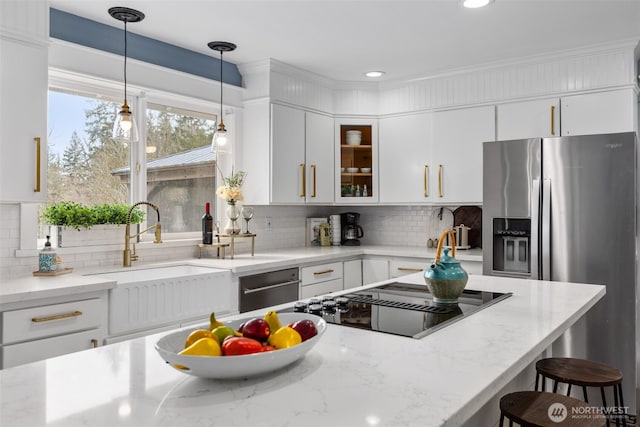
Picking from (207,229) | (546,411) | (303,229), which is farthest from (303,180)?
(546,411)

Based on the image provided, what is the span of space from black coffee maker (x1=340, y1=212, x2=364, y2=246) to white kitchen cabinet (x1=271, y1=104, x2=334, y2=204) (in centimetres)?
48

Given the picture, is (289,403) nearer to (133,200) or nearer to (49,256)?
(49,256)

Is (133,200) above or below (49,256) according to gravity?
above

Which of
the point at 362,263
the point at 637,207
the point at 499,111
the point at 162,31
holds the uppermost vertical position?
the point at 162,31

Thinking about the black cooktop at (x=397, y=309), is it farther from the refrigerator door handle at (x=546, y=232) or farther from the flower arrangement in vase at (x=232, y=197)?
the flower arrangement in vase at (x=232, y=197)

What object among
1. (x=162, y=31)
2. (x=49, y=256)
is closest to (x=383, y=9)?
(x=162, y=31)

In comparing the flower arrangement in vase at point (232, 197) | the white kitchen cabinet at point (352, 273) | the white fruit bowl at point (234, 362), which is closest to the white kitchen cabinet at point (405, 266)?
the white kitchen cabinet at point (352, 273)

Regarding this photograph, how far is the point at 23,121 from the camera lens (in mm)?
2504

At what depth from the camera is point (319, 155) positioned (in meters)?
4.45

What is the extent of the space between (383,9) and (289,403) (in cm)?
256

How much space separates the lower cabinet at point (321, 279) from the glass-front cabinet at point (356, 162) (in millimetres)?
781

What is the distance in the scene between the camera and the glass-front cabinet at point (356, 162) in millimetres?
4641

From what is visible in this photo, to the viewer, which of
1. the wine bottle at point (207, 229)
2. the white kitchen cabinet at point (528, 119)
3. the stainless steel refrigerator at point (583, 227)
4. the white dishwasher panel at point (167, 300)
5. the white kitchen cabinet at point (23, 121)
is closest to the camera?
the white kitchen cabinet at point (23, 121)

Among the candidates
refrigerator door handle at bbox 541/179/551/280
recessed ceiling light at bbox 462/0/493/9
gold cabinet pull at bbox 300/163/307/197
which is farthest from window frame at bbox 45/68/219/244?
refrigerator door handle at bbox 541/179/551/280
